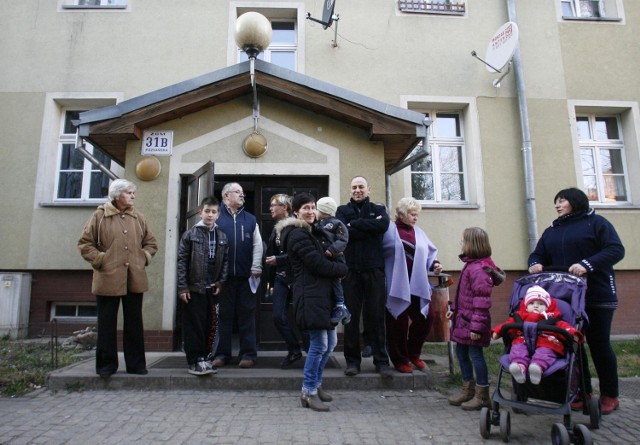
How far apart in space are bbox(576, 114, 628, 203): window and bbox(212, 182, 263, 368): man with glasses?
6577 millimetres

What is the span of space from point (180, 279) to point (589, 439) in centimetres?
336

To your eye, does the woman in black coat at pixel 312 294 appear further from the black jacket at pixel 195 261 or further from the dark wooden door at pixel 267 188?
A: the dark wooden door at pixel 267 188

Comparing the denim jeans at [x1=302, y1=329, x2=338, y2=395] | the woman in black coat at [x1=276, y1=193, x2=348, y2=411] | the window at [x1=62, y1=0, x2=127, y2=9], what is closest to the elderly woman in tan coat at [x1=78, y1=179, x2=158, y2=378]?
the woman in black coat at [x1=276, y1=193, x2=348, y2=411]

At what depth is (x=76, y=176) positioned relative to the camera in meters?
7.92

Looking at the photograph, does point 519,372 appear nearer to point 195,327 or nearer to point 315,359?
point 315,359

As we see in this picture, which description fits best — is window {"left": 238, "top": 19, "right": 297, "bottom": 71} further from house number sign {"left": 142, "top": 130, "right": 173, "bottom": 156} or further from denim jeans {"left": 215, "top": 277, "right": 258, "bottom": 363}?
denim jeans {"left": 215, "top": 277, "right": 258, "bottom": 363}

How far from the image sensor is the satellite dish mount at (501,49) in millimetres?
7438

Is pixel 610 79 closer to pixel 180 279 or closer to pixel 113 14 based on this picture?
pixel 180 279

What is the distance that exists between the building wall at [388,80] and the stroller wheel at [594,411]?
445cm

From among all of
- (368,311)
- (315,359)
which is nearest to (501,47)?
(368,311)

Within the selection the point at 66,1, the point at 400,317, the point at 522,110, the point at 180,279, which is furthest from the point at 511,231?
the point at 66,1

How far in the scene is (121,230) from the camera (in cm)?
423

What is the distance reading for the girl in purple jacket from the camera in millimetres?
3516

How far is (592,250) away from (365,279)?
6.35 feet
